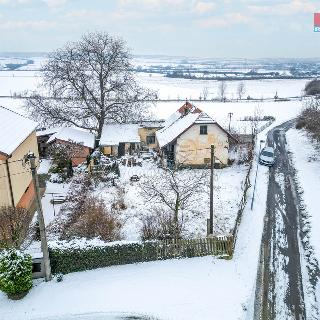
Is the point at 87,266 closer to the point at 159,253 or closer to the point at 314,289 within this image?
the point at 159,253

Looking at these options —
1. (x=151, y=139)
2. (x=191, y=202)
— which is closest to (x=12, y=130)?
(x=191, y=202)

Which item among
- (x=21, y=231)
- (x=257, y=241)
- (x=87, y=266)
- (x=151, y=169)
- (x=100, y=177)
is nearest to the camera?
(x=87, y=266)

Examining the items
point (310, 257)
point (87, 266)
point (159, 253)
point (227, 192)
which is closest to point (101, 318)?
point (87, 266)

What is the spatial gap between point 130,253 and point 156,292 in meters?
2.90

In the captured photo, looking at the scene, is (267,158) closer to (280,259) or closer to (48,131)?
(280,259)

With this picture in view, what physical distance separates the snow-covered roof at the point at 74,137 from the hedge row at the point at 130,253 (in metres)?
22.0

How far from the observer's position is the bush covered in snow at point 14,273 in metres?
17.1

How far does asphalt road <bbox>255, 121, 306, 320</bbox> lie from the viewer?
54.4ft

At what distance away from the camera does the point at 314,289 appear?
58.1ft

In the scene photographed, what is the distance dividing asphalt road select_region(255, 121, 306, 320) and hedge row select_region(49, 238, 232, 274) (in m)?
2.53

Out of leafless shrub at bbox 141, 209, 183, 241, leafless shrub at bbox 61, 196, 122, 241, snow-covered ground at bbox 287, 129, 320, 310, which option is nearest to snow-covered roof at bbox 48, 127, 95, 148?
leafless shrub at bbox 61, 196, 122, 241

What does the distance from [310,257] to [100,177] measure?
1807cm

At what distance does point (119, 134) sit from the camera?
4422 cm

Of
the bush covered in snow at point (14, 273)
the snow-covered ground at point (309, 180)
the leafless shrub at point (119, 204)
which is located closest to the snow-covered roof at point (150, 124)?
the snow-covered ground at point (309, 180)
